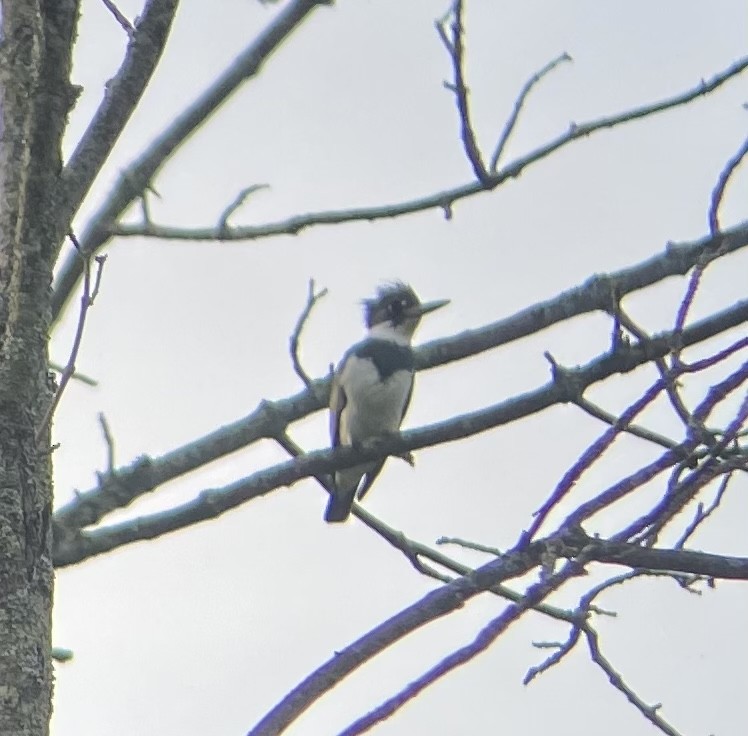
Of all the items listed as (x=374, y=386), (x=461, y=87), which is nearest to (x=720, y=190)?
(x=461, y=87)

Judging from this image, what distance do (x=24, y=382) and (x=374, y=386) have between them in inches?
151

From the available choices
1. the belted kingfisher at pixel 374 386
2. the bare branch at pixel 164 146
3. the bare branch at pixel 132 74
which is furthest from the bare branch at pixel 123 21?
the belted kingfisher at pixel 374 386

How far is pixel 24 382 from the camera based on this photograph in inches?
88.4

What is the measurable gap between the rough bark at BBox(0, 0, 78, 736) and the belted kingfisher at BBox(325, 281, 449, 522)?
348cm

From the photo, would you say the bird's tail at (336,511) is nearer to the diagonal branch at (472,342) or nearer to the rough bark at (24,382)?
the diagonal branch at (472,342)

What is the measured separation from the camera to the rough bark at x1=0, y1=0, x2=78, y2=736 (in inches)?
81.1

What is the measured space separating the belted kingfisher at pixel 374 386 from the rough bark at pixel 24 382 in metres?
3.48

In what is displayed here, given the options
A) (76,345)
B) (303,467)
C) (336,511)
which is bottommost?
(76,345)

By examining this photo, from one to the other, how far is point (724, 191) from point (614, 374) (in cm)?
57

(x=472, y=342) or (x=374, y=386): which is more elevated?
(x=374, y=386)

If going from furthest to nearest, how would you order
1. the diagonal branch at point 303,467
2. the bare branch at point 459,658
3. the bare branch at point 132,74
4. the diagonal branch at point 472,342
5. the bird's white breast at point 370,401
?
1. the bird's white breast at point 370,401
2. the diagonal branch at point 472,342
3. the diagonal branch at point 303,467
4. the bare branch at point 132,74
5. the bare branch at point 459,658

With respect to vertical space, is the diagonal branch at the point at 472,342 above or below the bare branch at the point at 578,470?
above

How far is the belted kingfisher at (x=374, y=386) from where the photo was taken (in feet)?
19.8

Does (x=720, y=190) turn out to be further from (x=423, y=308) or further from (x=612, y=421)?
(x=423, y=308)
